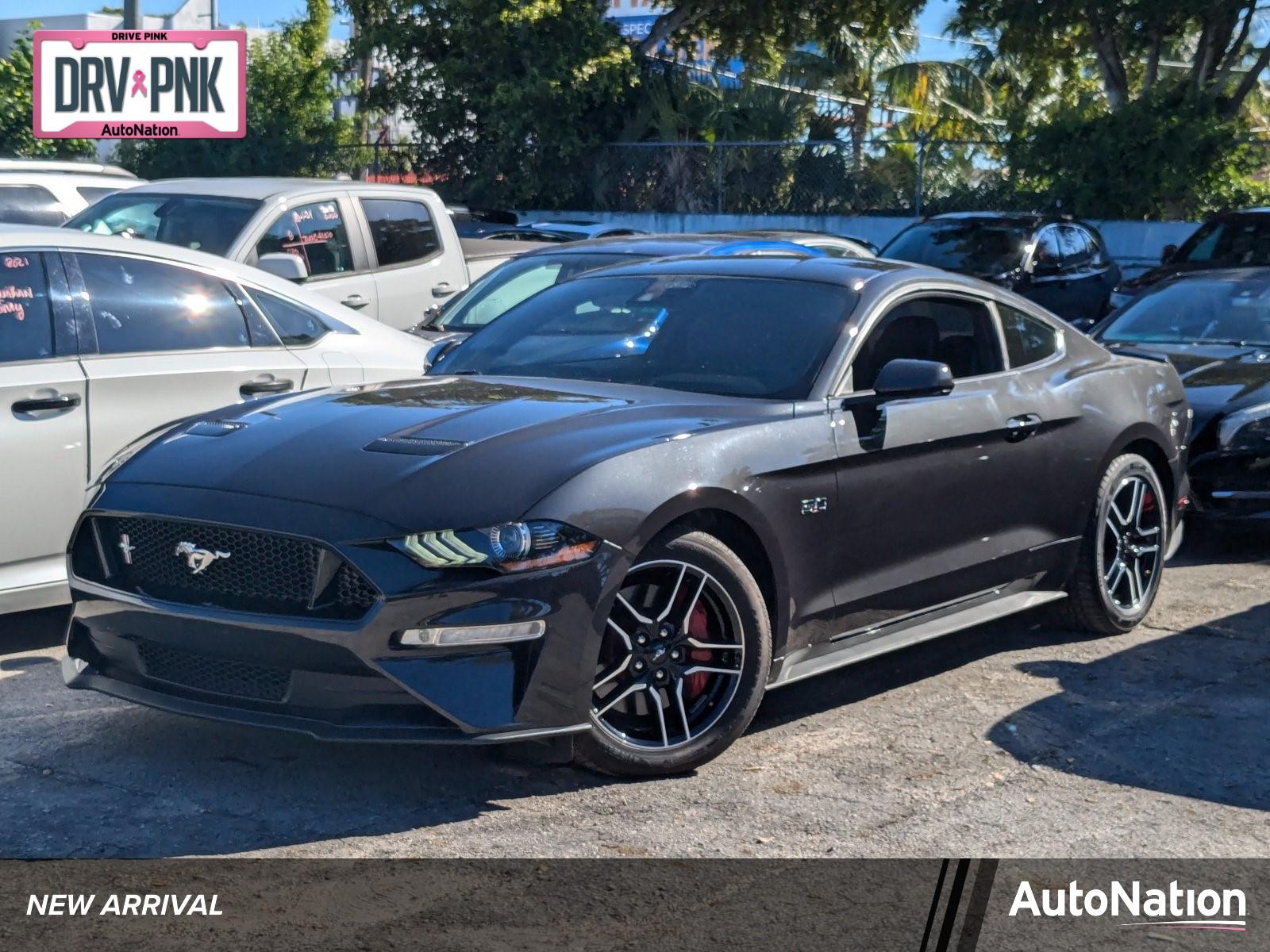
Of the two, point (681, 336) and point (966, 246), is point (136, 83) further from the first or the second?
point (681, 336)

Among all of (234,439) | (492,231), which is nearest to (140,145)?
(492,231)

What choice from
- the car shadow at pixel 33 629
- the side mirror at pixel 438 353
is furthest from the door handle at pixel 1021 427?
the car shadow at pixel 33 629

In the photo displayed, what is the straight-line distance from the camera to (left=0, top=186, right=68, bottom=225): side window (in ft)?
41.2

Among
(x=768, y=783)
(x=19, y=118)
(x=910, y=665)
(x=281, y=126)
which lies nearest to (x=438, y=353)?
(x=910, y=665)

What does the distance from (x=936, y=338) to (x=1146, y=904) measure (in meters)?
2.61

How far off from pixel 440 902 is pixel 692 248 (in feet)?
20.7

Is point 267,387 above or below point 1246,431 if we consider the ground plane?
above

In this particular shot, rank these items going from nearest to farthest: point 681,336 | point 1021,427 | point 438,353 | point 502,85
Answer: point 681,336 < point 1021,427 < point 438,353 < point 502,85

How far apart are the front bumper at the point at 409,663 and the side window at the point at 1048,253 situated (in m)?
13.0

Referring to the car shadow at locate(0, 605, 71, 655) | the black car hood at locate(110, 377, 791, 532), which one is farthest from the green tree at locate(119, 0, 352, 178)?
the black car hood at locate(110, 377, 791, 532)

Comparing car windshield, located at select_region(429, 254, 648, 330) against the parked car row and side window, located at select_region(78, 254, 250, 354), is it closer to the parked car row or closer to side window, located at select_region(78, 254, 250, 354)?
the parked car row

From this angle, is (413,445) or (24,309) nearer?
(413,445)

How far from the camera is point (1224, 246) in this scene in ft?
52.7

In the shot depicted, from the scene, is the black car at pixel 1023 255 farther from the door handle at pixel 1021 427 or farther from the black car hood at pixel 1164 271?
the door handle at pixel 1021 427
